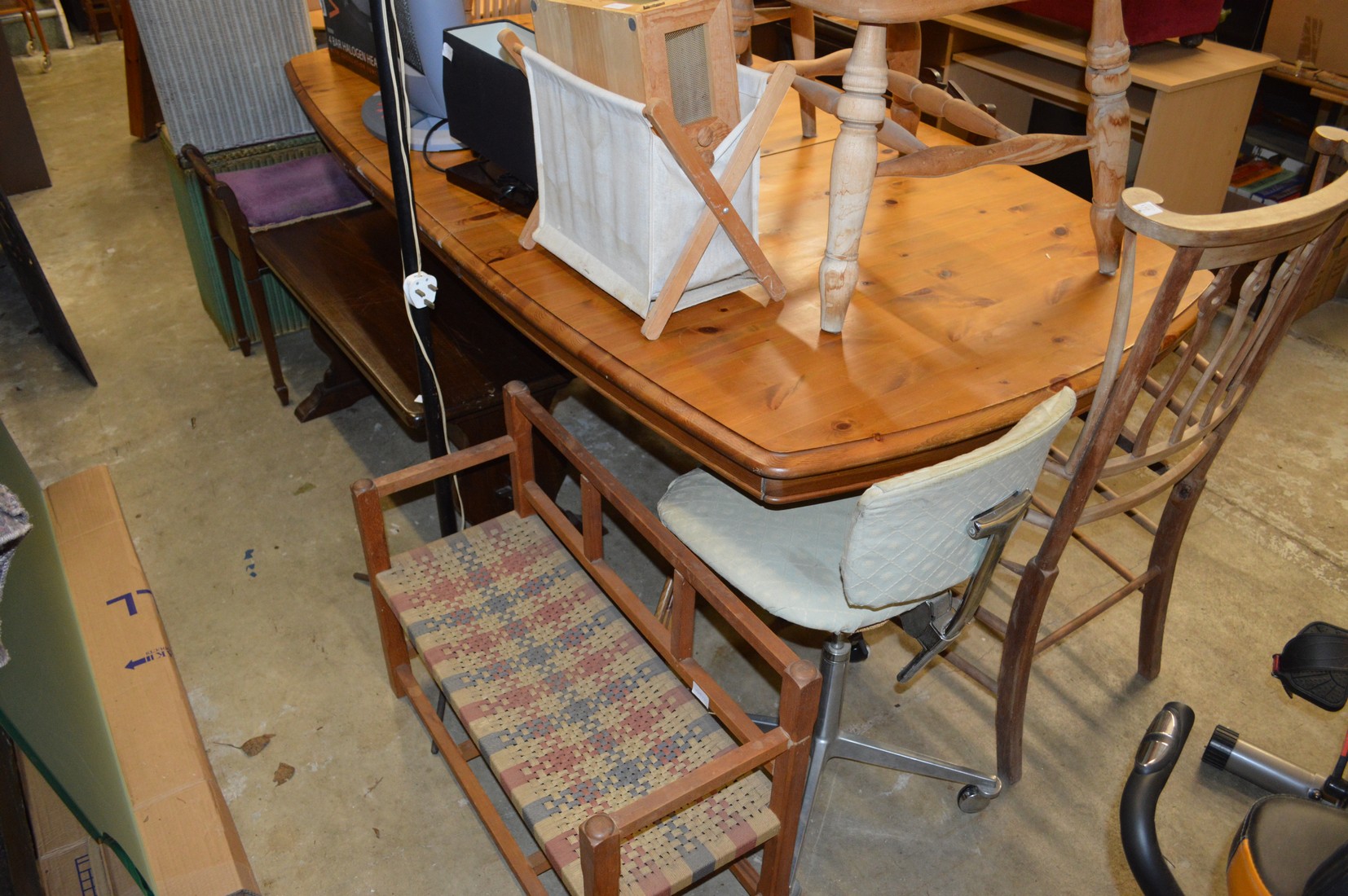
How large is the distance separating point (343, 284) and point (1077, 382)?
1.72m

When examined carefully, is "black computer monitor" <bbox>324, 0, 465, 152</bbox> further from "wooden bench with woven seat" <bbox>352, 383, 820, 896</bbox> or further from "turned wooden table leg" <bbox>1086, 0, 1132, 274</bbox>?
"turned wooden table leg" <bbox>1086, 0, 1132, 274</bbox>

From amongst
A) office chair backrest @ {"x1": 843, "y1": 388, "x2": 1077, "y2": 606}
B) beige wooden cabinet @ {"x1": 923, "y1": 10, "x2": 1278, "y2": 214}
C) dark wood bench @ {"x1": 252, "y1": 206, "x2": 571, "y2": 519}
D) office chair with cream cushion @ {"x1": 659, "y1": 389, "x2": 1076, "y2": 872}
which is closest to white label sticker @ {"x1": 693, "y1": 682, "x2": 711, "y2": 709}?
office chair with cream cushion @ {"x1": 659, "y1": 389, "x2": 1076, "y2": 872}

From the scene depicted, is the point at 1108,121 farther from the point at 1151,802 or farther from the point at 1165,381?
the point at 1151,802

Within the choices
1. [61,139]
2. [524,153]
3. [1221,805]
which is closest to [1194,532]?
[1221,805]

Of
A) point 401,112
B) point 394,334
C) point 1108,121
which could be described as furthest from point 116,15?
point 1108,121

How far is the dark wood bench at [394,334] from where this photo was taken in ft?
6.99

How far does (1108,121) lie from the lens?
1532mm

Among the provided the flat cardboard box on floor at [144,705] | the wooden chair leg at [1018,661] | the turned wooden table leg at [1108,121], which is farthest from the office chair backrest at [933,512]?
the flat cardboard box on floor at [144,705]

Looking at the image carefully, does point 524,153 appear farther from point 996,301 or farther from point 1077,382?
point 1077,382

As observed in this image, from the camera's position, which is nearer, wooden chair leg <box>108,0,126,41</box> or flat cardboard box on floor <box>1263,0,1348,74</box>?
flat cardboard box on floor <box>1263,0,1348,74</box>

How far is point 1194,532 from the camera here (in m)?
2.50

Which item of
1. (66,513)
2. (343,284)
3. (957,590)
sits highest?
(343,284)

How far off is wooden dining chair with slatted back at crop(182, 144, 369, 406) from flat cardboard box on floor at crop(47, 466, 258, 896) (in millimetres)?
841

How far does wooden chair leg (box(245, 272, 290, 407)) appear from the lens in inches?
109
